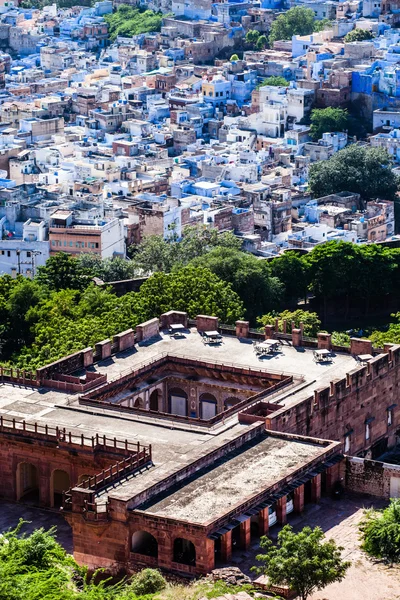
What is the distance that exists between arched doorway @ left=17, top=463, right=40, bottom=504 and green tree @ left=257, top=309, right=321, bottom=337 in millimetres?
28932

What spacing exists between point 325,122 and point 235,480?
10831 centimetres

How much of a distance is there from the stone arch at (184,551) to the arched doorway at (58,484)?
9.44 m

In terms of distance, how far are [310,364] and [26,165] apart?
82.8 metres

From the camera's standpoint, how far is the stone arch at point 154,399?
81500mm

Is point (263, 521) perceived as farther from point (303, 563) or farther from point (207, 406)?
point (207, 406)

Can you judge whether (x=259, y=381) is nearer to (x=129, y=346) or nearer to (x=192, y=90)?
(x=129, y=346)

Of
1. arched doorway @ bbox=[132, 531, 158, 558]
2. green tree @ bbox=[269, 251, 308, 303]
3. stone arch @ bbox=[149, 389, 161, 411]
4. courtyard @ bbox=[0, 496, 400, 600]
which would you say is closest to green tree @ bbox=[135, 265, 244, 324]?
stone arch @ bbox=[149, 389, 161, 411]

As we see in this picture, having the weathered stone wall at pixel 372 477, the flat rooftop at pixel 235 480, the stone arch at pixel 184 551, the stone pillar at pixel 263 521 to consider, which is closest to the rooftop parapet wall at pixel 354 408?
the flat rooftop at pixel 235 480

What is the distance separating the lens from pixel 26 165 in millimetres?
160750

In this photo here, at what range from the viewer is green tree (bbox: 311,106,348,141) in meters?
172

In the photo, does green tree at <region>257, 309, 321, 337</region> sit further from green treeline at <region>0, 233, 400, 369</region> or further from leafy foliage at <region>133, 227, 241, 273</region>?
leafy foliage at <region>133, 227, 241, 273</region>

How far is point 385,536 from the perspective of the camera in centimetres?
6550

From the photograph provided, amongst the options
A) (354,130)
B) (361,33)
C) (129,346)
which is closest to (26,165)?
(354,130)

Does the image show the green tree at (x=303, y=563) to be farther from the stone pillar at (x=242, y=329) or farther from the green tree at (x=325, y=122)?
the green tree at (x=325, y=122)
